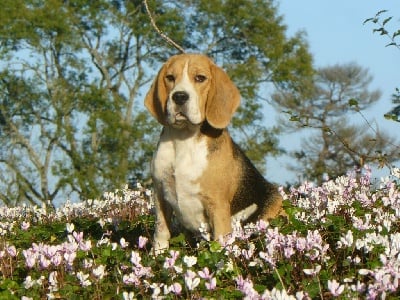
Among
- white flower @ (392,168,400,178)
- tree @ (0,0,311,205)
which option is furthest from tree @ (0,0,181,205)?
white flower @ (392,168,400,178)

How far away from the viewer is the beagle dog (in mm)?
6758

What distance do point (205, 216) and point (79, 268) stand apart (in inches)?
65.8

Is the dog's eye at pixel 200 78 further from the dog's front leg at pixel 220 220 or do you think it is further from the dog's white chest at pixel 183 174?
the dog's front leg at pixel 220 220

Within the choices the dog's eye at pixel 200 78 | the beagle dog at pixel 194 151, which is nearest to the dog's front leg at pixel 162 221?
the beagle dog at pixel 194 151

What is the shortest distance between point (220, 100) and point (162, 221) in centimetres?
131

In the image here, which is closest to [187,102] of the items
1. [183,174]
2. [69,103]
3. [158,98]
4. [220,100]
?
[220,100]

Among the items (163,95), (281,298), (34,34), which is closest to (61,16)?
(34,34)

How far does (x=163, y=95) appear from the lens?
7.14 meters

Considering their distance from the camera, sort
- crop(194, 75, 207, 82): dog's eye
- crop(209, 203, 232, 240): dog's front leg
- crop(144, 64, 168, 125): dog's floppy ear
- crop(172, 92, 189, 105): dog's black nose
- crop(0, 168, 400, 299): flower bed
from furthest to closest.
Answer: crop(144, 64, 168, 125): dog's floppy ear < crop(194, 75, 207, 82): dog's eye < crop(172, 92, 189, 105): dog's black nose < crop(209, 203, 232, 240): dog's front leg < crop(0, 168, 400, 299): flower bed

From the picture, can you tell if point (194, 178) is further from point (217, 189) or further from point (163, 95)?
point (163, 95)

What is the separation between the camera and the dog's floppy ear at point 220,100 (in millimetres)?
6969

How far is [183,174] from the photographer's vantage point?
6.75 metres

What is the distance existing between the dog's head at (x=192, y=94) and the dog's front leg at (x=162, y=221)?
0.77m

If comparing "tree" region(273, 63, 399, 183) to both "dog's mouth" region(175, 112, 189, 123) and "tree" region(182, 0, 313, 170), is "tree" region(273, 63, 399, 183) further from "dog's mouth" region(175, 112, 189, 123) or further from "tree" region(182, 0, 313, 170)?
"dog's mouth" region(175, 112, 189, 123)
